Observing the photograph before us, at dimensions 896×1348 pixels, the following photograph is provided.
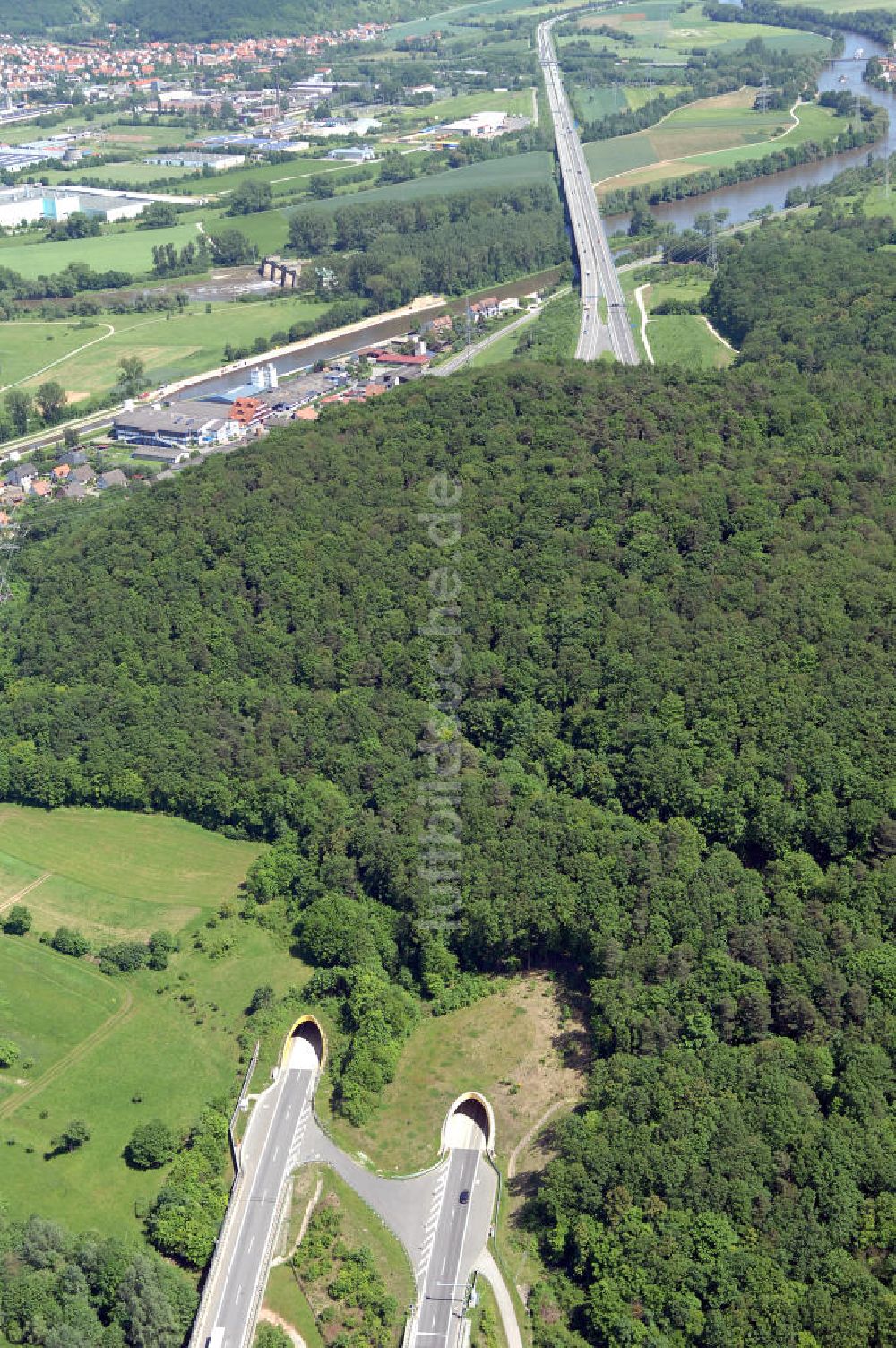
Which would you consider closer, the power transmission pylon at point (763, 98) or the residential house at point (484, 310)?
the residential house at point (484, 310)

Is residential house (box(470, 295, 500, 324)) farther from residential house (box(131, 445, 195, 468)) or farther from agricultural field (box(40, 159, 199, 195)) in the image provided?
agricultural field (box(40, 159, 199, 195))

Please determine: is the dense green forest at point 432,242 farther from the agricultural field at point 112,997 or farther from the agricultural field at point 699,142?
the agricultural field at point 112,997

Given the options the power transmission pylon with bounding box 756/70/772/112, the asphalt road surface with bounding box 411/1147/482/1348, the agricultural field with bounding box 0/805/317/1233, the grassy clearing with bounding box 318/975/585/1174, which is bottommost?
the asphalt road surface with bounding box 411/1147/482/1348

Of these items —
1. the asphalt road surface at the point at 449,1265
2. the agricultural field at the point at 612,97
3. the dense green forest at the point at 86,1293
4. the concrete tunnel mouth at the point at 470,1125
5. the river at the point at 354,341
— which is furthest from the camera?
the agricultural field at the point at 612,97

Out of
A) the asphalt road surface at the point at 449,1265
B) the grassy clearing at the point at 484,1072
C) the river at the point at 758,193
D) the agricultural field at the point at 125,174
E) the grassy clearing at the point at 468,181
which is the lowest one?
the asphalt road surface at the point at 449,1265

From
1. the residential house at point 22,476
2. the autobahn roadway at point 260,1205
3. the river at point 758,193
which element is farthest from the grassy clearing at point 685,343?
the autobahn roadway at point 260,1205

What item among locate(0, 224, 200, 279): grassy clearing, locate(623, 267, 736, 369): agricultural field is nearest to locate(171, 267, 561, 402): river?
locate(623, 267, 736, 369): agricultural field
